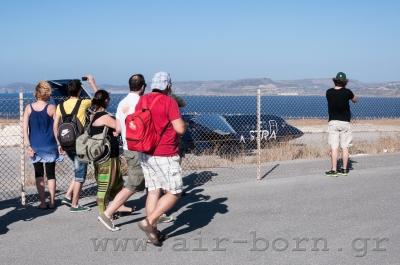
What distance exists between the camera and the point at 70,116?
7.02 metres

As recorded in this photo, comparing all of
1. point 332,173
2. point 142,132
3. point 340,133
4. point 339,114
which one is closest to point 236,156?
point 332,173

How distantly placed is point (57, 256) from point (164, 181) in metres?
1.33

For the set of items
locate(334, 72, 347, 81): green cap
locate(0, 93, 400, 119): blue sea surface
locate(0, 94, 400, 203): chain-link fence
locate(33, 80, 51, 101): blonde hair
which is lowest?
locate(0, 93, 400, 119): blue sea surface

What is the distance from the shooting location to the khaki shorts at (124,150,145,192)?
646 centimetres

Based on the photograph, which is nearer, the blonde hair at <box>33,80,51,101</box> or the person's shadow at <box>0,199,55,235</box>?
the person's shadow at <box>0,199,55,235</box>

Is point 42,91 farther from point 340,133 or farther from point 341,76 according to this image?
point 340,133

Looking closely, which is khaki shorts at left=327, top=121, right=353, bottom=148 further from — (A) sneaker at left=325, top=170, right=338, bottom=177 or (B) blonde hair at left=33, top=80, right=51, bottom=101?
(B) blonde hair at left=33, top=80, right=51, bottom=101

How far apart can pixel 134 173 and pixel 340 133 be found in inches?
199

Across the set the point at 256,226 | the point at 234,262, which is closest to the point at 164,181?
the point at 234,262

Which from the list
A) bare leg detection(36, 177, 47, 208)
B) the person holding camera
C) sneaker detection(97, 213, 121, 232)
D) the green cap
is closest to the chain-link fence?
bare leg detection(36, 177, 47, 208)

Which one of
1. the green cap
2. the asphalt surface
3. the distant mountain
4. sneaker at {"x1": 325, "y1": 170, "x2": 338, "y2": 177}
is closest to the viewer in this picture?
the asphalt surface

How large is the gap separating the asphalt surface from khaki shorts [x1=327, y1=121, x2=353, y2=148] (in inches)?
43.6

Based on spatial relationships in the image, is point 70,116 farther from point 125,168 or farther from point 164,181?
point 125,168

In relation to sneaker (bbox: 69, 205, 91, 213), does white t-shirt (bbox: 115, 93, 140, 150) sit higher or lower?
higher
